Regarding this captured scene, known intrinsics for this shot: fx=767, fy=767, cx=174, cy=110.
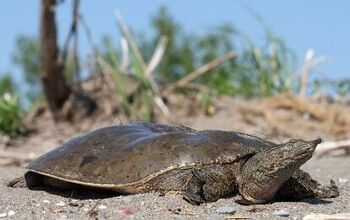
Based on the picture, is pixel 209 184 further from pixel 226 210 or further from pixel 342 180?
pixel 342 180

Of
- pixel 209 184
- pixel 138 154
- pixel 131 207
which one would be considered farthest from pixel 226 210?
pixel 138 154

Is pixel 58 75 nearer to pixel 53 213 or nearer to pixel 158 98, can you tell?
pixel 158 98

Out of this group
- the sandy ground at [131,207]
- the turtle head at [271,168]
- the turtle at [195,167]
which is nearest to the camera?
the sandy ground at [131,207]

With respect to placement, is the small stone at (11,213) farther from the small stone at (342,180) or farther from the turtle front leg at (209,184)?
the small stone at (342,180)

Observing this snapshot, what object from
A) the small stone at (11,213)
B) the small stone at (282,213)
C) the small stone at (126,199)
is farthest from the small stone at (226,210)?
the small stone at (11,213)

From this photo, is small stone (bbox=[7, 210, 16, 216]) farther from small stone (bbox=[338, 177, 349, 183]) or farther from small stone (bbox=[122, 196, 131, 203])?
small stone (bbox=[338, 177, 349, 183])

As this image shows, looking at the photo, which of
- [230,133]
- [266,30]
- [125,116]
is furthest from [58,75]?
[230,133]

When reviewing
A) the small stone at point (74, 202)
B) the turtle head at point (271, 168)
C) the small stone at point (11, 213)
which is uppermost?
the turtle head at point (271, 168)
